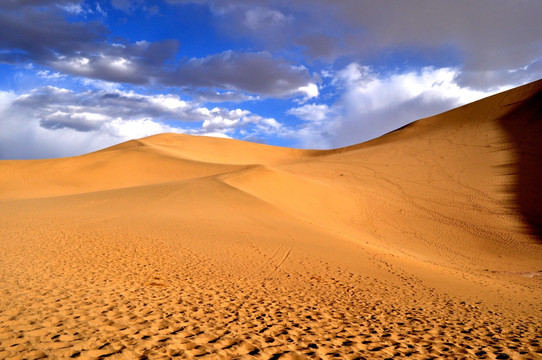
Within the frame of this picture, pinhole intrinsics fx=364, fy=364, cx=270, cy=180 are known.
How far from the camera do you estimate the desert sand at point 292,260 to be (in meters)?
6.49

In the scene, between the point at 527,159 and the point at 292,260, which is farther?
the point at 527,159

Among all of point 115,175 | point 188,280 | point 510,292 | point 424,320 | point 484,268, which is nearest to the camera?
point 424,320

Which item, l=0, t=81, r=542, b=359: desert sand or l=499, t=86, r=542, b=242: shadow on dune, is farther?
l=499, t=86, r=542, b=242: shadow on dune

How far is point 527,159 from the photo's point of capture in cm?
2864

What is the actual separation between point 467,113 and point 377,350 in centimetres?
4428

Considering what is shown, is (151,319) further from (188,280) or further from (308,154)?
(308,154)

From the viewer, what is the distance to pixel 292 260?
1311 cm

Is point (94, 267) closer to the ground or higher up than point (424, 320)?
higher up

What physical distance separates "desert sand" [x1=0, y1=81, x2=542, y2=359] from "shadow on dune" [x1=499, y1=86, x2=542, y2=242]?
0.16m

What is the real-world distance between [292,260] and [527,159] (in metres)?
25.3

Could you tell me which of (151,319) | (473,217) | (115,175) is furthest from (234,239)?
(115,175)

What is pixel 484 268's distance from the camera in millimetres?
16500

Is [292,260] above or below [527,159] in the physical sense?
below

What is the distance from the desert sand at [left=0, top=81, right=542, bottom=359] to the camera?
6.49 m
